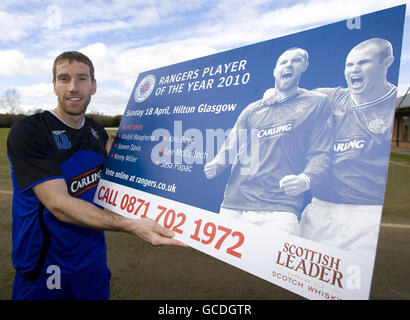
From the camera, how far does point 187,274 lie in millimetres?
3639

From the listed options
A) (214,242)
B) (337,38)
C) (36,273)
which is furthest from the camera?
(36,273)

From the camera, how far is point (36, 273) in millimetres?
1957

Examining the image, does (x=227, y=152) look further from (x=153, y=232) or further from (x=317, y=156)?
(x=153, y=232)

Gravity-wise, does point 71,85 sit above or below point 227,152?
above

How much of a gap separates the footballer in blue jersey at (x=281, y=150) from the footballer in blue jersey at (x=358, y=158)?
59mm

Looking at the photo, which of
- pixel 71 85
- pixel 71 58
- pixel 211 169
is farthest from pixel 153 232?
pixel 71 58

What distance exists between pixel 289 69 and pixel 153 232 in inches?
45.7

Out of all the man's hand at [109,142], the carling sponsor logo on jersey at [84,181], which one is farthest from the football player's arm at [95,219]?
the man's hand at [109,142]

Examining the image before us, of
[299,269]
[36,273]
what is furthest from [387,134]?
[36,273]

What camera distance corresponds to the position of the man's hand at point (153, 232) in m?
1.60

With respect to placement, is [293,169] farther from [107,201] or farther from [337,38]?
[107,201]

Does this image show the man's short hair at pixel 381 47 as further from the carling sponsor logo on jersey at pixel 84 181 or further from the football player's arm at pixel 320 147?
the carling sponsor logo on jersey at pixel 84 181

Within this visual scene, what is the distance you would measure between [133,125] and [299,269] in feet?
5.39

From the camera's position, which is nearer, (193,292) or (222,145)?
Answer: (222,145)
